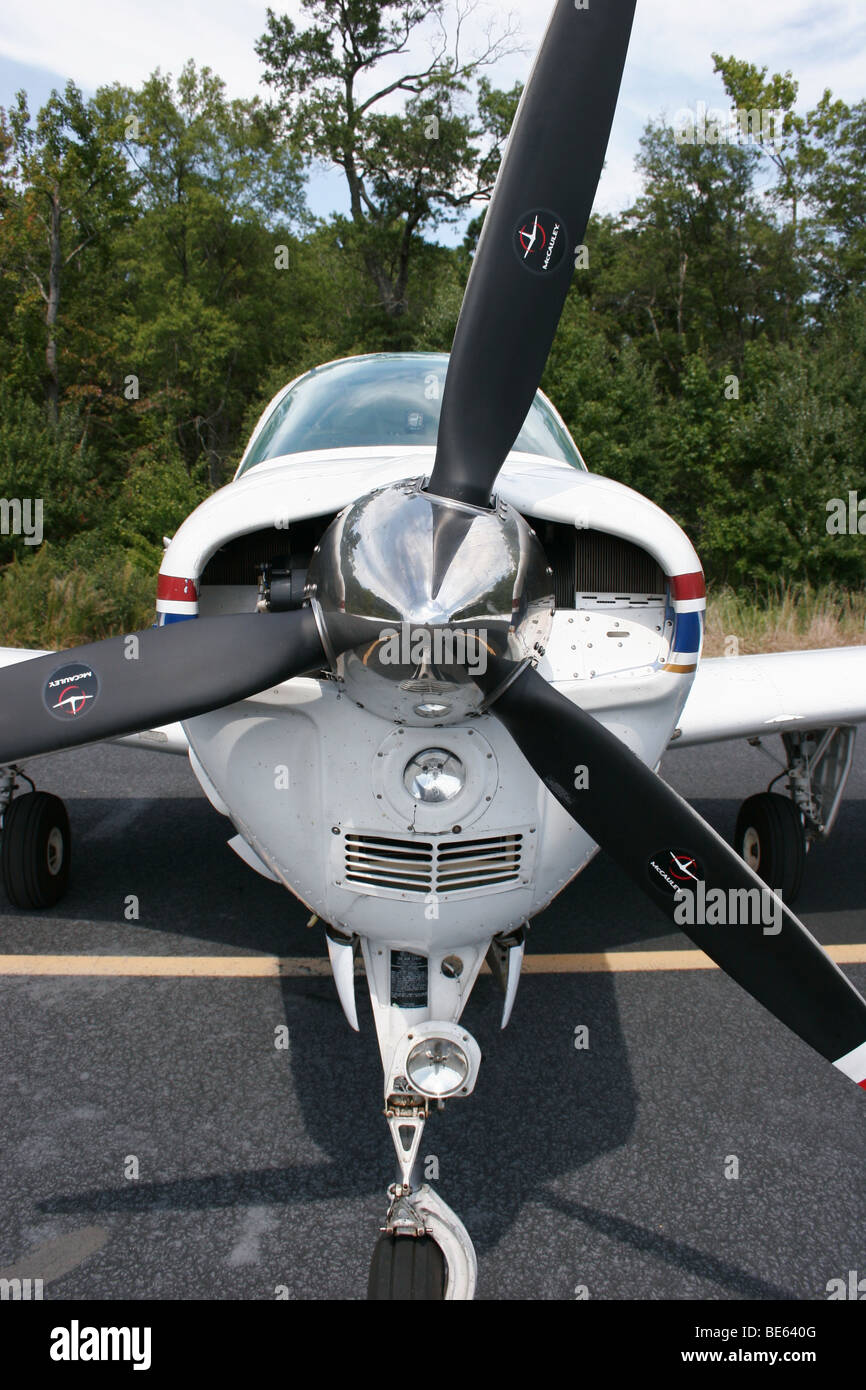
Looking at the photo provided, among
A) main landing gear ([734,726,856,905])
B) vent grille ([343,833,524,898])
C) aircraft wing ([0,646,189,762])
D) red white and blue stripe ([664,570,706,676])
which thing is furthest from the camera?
main landing gear ([734,726,856,905])

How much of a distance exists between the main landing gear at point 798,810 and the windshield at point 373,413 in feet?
5.67

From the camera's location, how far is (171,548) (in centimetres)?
230

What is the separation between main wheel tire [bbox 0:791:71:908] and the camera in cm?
405

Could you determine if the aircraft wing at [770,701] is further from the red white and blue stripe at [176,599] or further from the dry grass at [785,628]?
the dry grass at [785,628]

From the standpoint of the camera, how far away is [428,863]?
7.06 ft

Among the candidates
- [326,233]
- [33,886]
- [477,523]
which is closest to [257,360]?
[326,233]

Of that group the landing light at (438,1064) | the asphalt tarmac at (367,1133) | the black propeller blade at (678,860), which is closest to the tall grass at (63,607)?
the asphalt tarmac at (367,1133)

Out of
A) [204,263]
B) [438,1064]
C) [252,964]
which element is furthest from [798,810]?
[204,263]

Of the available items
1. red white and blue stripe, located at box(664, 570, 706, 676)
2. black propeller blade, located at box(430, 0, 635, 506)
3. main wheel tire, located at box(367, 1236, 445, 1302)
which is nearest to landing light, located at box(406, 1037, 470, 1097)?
main wheel tire, located at box(367, 1236, 445, 1302)

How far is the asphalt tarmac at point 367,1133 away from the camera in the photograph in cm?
227

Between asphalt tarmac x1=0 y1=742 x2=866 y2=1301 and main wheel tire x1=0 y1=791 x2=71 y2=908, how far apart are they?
118 millimetres

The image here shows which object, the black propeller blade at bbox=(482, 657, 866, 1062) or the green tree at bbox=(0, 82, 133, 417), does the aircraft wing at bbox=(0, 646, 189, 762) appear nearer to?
the black propeller blade at bbox=(482, 657, 866, 1062)
